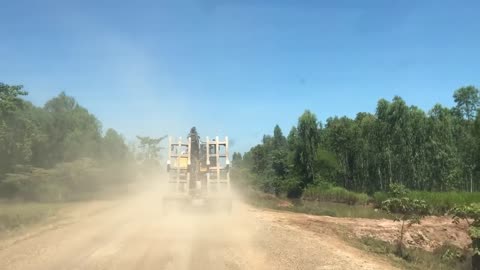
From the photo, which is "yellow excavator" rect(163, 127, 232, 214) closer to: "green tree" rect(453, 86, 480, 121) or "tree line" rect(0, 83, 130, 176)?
"tree line" rect(0, 83, 130, 176)

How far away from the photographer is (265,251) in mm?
13094

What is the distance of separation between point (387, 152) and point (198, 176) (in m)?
45.3

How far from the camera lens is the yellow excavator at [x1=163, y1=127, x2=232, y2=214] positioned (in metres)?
19.8

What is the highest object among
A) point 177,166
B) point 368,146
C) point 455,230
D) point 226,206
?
point 368,146

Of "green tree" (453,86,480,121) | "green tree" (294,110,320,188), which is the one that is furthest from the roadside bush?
"green tree" (453,86,480,121)

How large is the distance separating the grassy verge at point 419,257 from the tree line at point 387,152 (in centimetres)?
2932

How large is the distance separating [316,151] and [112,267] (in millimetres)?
67365

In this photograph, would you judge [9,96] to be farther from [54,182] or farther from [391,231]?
[391,231]

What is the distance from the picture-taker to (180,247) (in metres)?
13.1

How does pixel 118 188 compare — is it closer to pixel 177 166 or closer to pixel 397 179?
pixel 177 166

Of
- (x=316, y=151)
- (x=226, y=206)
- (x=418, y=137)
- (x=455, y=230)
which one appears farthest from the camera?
(x=316, y=151)

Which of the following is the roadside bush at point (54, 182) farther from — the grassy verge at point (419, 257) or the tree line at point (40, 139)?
the grassy verge at point (419, 257)

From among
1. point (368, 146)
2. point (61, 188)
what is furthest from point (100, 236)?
point (368, 146)

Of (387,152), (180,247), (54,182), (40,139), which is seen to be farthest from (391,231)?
(387,152)
